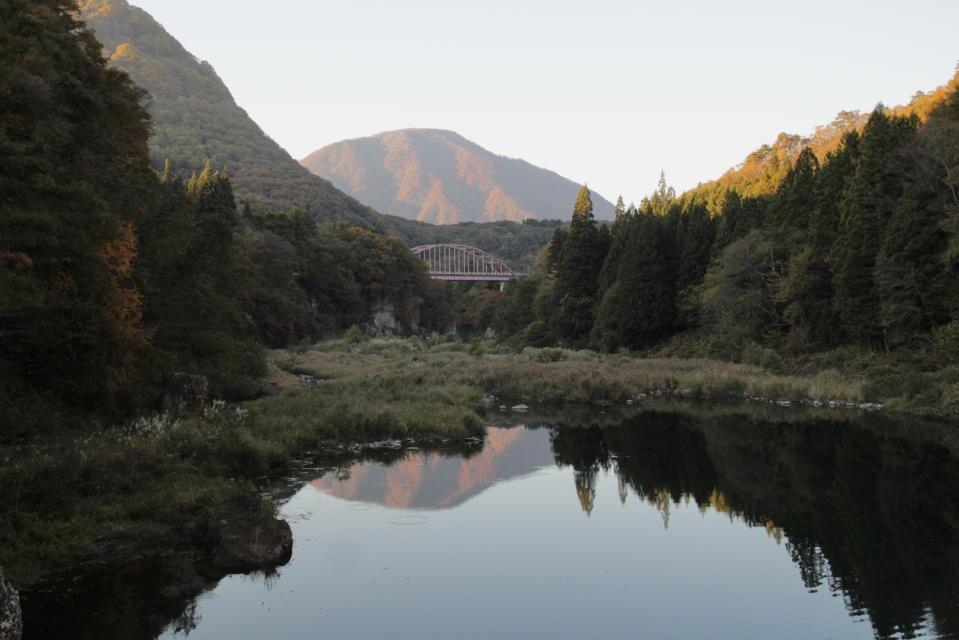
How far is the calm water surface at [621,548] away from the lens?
12.5 metres

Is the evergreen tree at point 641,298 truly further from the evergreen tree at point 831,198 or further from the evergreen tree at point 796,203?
the evergreen tree at point 831,198

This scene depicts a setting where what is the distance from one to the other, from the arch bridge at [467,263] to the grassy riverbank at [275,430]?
312ft

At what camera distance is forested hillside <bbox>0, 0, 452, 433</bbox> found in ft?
54.7

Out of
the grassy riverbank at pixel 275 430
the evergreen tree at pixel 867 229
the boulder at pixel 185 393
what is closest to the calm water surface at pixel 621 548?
the grassy riverbank at pixel 275 430

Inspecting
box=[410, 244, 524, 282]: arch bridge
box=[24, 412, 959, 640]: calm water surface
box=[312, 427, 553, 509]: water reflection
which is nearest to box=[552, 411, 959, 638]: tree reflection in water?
box=[24, 412, 959, 640]: calm water surface

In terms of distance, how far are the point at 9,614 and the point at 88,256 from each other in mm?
11106

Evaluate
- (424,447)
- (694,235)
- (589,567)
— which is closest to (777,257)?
(694,235)

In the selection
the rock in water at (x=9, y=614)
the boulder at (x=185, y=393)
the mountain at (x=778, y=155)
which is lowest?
the rock in water at (x=9, y=614)

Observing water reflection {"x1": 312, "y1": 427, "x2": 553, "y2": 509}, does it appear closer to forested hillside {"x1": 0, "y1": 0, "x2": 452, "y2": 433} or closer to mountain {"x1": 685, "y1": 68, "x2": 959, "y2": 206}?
forested hillside {"x1": 0, "y1": 0, "x2": 452, "y2": 433}

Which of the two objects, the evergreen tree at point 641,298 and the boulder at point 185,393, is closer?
the boulder at point 185,393

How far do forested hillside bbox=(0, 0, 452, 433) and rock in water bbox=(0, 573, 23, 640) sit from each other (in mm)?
6503

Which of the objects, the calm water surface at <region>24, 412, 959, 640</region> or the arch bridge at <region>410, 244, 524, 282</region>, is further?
the arch bridge at <region>410, 244, 524, 282</region>

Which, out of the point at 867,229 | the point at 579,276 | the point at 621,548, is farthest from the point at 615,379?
the point at 579,276

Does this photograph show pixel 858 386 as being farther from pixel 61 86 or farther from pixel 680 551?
pixel 61 86
